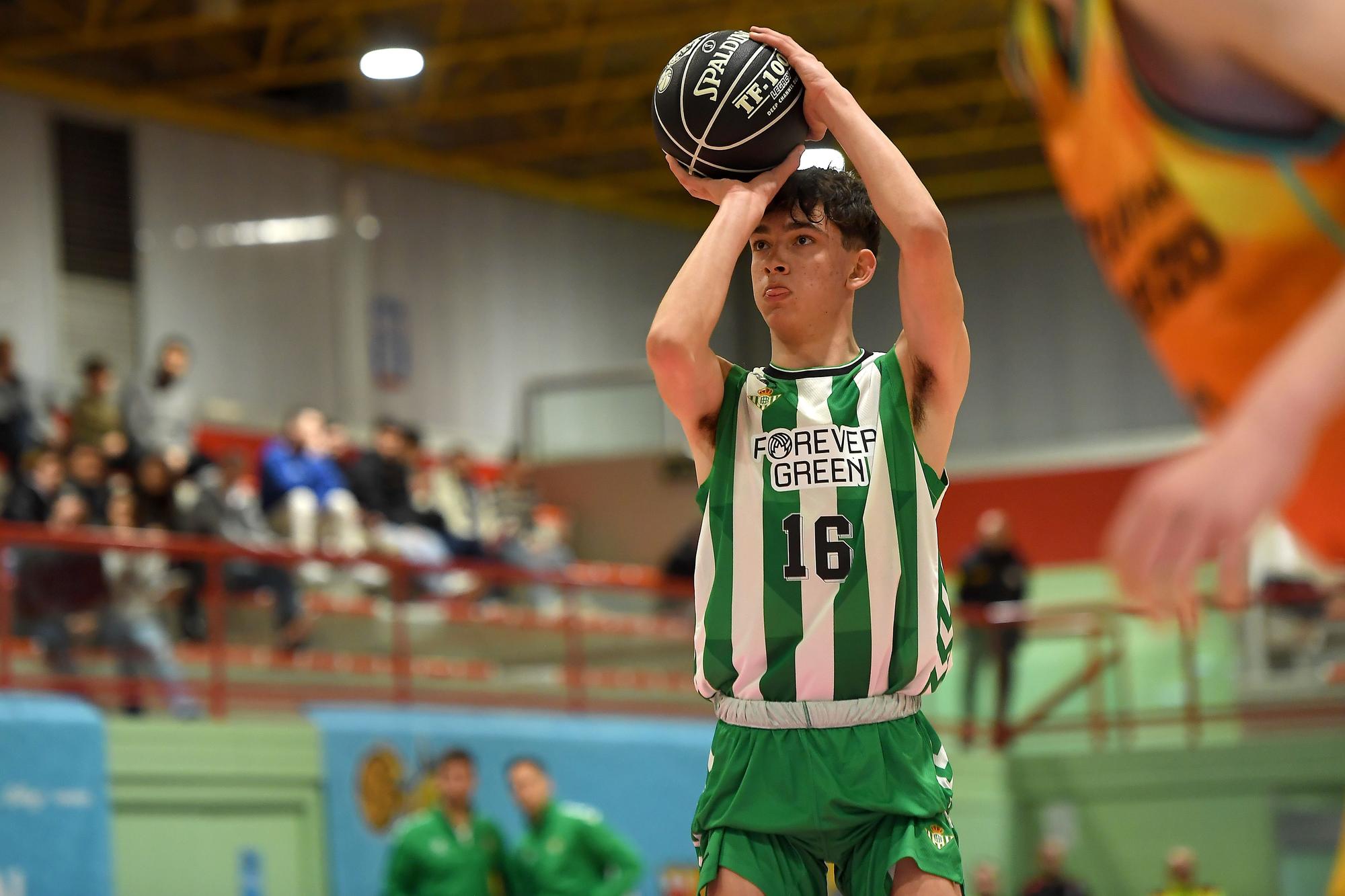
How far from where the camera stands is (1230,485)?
1021mm

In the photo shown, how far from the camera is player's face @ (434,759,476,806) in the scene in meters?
9.96

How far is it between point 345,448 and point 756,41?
13337 mm

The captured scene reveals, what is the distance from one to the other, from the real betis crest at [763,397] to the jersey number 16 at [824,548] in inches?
8.8

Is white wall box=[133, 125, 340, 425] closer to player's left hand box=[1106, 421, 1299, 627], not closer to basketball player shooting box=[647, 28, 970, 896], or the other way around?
basketball player shooting box=[647, 28, 970, 896]

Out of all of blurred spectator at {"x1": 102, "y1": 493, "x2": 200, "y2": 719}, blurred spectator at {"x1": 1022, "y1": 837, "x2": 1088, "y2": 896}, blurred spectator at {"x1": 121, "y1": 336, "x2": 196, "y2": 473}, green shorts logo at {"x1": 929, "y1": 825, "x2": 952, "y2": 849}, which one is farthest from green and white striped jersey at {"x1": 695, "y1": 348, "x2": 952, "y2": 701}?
blurred spectator at {"x1": 121, "y1": 336, "x2": 196, "y2": 473}

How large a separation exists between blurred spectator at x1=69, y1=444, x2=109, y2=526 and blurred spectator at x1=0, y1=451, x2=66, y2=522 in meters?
0.11

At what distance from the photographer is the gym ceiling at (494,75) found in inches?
791

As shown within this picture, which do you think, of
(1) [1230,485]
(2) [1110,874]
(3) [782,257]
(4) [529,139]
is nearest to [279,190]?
(4) [529,139]

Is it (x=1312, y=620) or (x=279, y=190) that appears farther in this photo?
(x=279, y=190)

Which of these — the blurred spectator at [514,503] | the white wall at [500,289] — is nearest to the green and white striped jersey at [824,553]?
the blurred spectator at [514,503]

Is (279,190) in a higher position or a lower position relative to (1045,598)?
higher

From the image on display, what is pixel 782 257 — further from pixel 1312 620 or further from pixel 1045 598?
pixel 1045 598

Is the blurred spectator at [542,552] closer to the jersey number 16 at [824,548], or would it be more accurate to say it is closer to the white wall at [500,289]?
the white wall at [500,289]

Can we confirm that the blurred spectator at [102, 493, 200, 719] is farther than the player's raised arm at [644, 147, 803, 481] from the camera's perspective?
Yes
